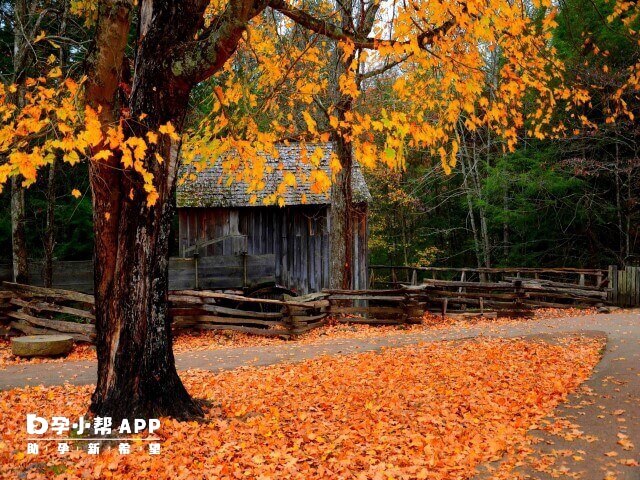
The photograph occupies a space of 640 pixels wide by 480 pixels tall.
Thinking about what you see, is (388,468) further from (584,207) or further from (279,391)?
(584,207)

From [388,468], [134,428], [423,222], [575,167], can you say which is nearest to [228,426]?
[134,428]

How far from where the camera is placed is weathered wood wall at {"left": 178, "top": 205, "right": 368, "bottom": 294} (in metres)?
17.6

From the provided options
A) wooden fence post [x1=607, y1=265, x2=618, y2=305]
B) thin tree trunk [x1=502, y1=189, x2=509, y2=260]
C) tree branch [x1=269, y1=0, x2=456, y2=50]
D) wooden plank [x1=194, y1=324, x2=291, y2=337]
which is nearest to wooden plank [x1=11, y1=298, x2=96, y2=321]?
wooden plank [x1=194, y1=324, x2=291, y2=337]

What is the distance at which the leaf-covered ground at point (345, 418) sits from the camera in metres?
5.38

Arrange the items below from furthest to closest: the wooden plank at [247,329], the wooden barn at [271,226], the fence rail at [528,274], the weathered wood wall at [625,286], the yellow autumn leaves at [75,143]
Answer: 1. the fence rail at [528,274]
2. the weathered wood wall at [625,286]
3. the wooden barn at [271,226]
4. the wooden plank at [247,329]
5. the yellow autumn leaves at [75,143]

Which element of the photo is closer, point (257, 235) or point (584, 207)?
point (257, 235)

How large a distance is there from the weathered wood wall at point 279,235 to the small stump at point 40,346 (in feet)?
19.7

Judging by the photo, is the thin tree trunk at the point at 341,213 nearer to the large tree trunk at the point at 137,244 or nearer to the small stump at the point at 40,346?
the small stump at the point at 40,346

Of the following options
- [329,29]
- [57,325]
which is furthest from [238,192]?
[329,29]

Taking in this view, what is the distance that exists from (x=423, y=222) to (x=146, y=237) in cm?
2458

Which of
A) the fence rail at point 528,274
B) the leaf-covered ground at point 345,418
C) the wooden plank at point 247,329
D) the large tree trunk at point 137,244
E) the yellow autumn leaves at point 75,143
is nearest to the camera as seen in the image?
the yellow autumn leaves at point 75,143

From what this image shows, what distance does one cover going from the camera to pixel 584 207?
2036 cm

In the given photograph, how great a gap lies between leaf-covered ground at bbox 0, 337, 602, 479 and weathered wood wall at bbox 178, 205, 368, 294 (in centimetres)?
778

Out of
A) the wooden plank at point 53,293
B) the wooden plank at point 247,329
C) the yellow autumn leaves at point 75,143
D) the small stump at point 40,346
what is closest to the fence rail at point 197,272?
the wooden plank at point 53,293
